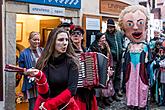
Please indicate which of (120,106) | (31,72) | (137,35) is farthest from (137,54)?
(31,72)

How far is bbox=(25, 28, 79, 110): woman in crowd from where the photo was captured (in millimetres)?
3449

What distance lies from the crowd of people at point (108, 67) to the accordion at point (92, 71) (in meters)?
0.11

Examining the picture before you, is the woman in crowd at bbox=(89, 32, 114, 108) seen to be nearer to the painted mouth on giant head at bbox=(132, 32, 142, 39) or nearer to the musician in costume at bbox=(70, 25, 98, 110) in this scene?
the painted mouth on giant head at bbox=(132, 32, 142, 39)

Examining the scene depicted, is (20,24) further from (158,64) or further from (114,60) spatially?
(158,64)

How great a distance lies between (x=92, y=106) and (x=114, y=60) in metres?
3.18

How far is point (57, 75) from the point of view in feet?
11.6

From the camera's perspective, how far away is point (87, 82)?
4500mm

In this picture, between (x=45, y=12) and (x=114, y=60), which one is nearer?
(x=45, y=12)

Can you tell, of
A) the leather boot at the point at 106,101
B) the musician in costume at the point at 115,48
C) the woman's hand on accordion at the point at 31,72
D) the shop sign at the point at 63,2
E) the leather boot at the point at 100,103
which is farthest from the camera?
the musician in costume at the point at 115,48

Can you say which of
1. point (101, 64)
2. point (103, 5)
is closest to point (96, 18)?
point (103, 5)

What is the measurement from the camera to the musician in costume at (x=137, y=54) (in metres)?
6.69

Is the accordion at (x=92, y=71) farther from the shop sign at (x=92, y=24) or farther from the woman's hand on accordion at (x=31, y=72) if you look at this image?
the shop sign at (x=92, y=24)

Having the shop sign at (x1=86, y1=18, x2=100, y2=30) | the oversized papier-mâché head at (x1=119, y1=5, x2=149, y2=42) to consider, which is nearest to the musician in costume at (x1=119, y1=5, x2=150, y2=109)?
the oversized papier-mâché head at (x1=119, y1=5, x2=149, y2=42)

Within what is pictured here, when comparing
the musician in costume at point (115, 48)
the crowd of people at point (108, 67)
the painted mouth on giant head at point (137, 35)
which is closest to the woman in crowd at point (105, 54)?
the crowd of people at point (108, 67)
